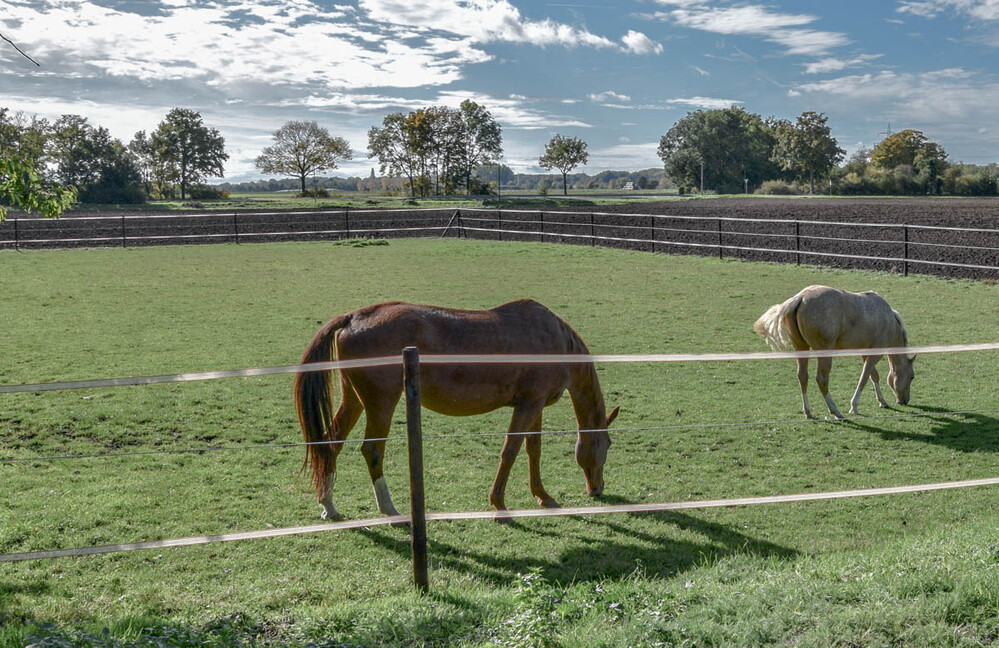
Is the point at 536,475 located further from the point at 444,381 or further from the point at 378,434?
the point at 378,434

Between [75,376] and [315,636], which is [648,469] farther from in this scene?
[75,376]

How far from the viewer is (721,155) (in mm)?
89500

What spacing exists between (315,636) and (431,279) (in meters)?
14.5

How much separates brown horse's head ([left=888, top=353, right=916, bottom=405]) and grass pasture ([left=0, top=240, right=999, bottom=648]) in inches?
6.9

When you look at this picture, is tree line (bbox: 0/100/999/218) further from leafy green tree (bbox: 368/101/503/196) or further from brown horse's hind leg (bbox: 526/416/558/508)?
brown horse's hind leg (bbox: 526/416/558/508)

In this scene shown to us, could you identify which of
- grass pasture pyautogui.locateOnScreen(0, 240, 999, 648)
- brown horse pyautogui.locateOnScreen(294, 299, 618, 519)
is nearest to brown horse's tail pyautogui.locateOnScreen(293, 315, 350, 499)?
brown horse pyautogui.locateOnScreen(294, 299, 618, 519)

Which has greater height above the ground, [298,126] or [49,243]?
[298,126]

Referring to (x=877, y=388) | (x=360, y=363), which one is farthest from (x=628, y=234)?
(x=360, y=363)

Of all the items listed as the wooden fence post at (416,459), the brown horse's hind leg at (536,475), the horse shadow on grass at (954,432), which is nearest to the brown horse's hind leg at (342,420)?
the brown horse's hind leg at (536,475)

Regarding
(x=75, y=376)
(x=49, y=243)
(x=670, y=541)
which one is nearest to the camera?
(x=670, y=541)

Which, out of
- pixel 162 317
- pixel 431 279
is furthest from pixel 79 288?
pixel 431 279

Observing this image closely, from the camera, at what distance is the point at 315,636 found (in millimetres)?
3273

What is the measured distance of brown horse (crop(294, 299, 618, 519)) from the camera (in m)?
4.90

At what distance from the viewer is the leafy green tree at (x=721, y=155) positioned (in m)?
89.1
